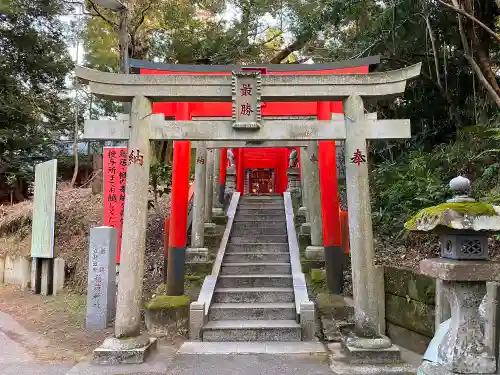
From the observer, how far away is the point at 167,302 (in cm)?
676

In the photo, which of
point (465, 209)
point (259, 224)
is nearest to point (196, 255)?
point (259, 224)

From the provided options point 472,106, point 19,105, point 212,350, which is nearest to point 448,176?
point 472,106

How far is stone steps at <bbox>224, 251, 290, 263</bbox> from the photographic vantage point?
883 cm

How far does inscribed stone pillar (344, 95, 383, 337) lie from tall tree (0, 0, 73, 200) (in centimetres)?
1287

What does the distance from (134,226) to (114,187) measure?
127 inches

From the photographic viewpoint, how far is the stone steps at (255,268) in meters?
8.29

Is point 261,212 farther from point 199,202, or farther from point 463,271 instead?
point 463,271

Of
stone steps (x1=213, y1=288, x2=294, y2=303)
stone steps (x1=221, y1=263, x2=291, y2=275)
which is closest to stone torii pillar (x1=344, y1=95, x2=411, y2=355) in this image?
stone steps (x1=213, y1=288, x2=294, y2=303)

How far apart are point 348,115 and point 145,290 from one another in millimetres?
5616

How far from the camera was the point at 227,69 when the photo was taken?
6.83 m

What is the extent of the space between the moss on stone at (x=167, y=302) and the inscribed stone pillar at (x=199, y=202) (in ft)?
6.74

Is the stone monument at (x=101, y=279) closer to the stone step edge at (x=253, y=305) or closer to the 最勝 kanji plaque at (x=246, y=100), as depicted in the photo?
the stone step edge at (x=253, y=305)

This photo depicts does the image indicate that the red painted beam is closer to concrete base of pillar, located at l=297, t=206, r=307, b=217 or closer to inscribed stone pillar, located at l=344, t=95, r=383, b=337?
inscribed stone pillar, located at l=344, t=95, r=383, b=337

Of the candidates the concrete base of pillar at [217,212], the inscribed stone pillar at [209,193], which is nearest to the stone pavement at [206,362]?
the inscribed stone pillar at [209,193]
